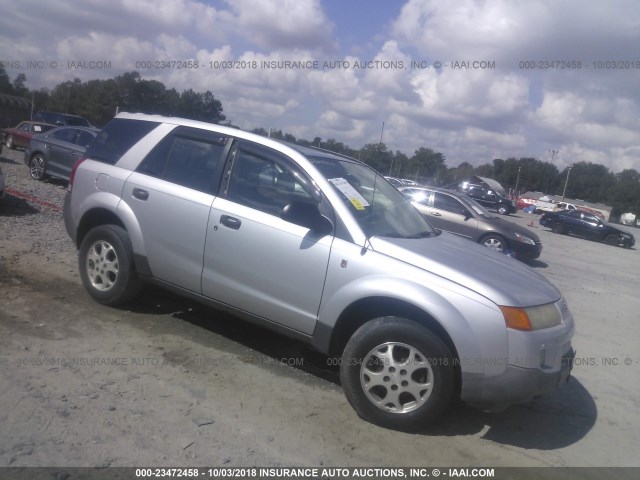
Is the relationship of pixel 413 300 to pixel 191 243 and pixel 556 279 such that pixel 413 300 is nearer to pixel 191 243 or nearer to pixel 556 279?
pixel 191 243

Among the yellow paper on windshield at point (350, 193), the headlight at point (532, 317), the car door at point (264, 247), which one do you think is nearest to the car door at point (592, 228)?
the headlight at point (532, 317)

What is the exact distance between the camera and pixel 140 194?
4984 millimetres

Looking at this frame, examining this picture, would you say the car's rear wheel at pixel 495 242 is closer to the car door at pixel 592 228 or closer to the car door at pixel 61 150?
the car door at pixel 61 150

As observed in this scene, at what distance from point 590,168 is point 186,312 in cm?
10285

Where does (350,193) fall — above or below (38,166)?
above

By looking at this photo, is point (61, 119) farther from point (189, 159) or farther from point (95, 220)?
point (189, 159)

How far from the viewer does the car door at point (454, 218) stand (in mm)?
12531

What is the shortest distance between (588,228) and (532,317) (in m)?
26.8

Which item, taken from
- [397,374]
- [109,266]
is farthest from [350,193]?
[109,266]

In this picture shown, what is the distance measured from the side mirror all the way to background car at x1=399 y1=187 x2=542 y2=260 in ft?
28.4

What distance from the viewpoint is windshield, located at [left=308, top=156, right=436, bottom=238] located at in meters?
4.26

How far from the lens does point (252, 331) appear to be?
541 cm

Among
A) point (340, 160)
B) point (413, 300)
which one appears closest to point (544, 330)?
point (413, 300)

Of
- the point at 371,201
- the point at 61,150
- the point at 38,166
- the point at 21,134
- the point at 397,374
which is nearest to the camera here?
the point at 397,374
